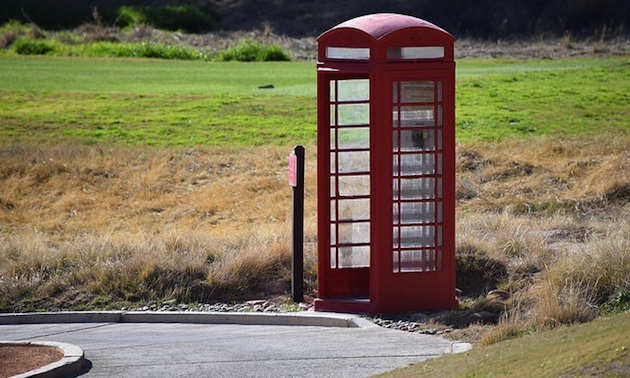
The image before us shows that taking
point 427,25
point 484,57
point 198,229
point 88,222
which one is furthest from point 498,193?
point 484,57

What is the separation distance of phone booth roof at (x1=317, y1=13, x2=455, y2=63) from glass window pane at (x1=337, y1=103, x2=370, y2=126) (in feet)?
2.11

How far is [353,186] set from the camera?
11422 mm

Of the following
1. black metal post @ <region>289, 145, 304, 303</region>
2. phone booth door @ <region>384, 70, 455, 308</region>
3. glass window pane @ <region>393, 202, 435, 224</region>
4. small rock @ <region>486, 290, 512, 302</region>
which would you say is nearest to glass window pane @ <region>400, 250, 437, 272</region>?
phone booth door @ <region>384, 70, 455, 308</region>

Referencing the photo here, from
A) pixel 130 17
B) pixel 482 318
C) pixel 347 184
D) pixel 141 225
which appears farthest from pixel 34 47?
pixel 482 318

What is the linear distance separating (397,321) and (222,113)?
13816 millimetres

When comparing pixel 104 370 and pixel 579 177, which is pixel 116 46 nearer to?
pixel 579 177

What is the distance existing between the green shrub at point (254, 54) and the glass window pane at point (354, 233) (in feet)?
76.5

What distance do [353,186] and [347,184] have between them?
6cm

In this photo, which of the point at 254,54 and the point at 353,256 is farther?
the point at 254,54

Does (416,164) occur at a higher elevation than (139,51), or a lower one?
lower

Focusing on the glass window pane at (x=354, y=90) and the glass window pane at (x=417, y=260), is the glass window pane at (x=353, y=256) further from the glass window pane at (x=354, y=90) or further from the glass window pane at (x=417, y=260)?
the glass window pane at (x=354, y=90)

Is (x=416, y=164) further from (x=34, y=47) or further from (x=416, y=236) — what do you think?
(x=34, y=47)

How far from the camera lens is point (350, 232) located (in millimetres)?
11383

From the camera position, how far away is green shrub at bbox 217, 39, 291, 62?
34469 mm
